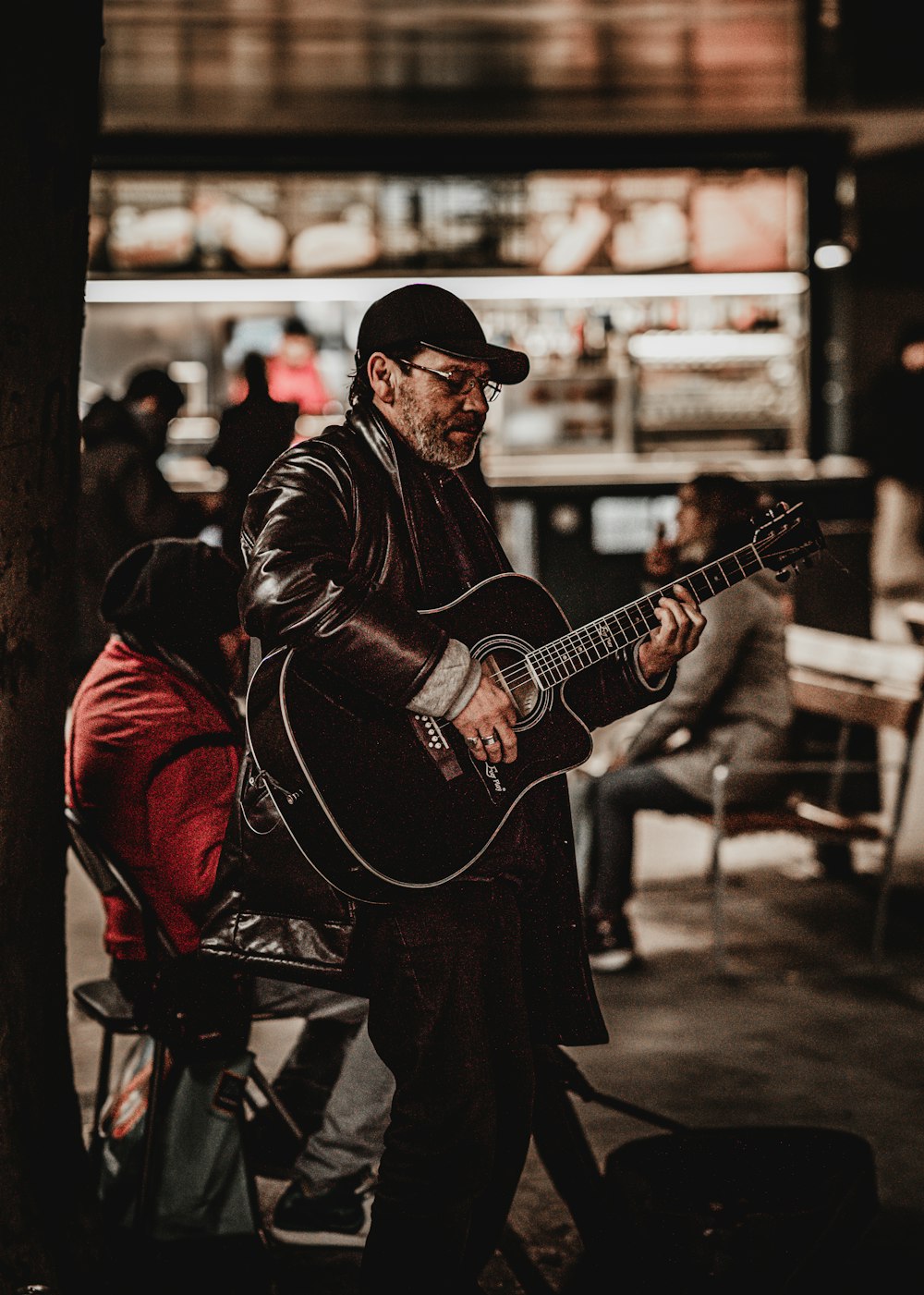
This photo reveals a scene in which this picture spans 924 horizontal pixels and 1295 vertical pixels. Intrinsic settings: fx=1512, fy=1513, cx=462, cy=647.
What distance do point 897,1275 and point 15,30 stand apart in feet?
9.99

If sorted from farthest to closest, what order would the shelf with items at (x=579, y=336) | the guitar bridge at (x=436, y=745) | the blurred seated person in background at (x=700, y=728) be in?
the shelf with items at (x=579, y=336), the blurred seated person in background at (x=700, y=728), the guitar bridge at (x=436, y=745)

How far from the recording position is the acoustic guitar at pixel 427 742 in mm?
2613

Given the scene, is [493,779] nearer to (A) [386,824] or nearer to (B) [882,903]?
(A) [386,824]

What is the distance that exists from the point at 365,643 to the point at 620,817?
3.11 meters

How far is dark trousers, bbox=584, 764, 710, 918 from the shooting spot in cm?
539

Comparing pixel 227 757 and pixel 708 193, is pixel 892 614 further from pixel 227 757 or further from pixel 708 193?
pixel 227 757

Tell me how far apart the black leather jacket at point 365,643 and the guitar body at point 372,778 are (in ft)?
0.23

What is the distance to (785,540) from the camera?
2688 millimetres

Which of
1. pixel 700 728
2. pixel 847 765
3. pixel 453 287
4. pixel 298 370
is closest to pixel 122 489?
pixel 700 728

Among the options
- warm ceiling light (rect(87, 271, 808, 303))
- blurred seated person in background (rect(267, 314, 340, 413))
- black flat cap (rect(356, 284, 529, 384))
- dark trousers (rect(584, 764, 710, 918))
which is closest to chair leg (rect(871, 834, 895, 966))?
dark trousers (rect(584, 764, 710, 918))

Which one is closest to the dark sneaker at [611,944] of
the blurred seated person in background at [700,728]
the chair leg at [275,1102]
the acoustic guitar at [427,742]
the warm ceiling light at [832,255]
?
the blurred seated person in background at [700,728]

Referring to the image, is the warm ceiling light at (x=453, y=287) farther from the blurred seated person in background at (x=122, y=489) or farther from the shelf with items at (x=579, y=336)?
the blurred seated person in background at (x=122, y=489)

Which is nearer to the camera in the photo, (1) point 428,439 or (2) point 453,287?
(1) point 428,439

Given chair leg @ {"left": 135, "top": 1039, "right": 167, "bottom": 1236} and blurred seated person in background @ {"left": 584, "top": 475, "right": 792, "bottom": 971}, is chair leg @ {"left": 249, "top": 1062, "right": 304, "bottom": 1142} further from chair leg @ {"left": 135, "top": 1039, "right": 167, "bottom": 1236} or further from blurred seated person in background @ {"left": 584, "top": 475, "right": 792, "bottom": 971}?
blurred seated person in background @ {"left": 584, "top": 475, "right": 792, "bottom": 971}
